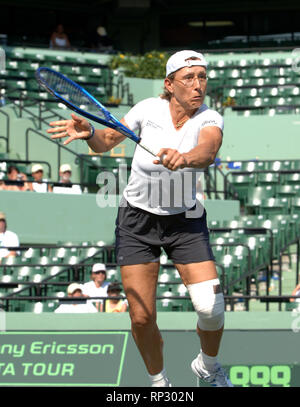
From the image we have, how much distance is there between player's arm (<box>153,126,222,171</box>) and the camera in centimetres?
489

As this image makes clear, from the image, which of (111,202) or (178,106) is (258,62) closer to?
(111,202)

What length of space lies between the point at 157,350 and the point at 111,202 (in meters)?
7.47

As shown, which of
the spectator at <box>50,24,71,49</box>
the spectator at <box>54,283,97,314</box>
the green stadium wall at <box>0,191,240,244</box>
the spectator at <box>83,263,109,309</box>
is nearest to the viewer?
the spectator at <box>54,283,97,314</box>

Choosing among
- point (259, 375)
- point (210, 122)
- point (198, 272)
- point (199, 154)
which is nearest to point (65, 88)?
point (210, 122)

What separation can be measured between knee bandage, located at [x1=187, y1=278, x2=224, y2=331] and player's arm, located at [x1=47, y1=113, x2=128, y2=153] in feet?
3.30

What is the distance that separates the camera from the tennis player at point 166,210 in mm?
5508

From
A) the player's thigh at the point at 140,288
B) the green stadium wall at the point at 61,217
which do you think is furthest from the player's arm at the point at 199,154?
the green stadium wall at the point at 61,217

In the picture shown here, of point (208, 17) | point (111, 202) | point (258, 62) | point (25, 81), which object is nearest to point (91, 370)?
point (111, 202)

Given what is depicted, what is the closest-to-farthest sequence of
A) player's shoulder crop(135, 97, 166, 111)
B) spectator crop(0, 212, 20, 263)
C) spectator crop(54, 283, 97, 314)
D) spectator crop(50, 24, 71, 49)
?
1. player's shoulder crop(135, 97, 166, 111)
2. spectator crop(54, 283, 97, 314)
3. spectator crop(0, 212, 20, 263)
4. spectator crop(50, 24, 71, 49)

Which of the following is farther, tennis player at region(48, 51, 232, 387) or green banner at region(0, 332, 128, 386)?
green banner at region(0, 332, 128, 386)

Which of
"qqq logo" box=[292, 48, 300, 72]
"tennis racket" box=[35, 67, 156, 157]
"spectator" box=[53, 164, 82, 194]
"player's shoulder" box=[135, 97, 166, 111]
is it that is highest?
"qqq logo" box=[292, 48, 300, 72]

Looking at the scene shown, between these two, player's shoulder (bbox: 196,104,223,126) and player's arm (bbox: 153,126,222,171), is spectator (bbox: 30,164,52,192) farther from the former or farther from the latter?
player's arm (bbox: 153,126,222,171)

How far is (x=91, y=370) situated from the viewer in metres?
7.18

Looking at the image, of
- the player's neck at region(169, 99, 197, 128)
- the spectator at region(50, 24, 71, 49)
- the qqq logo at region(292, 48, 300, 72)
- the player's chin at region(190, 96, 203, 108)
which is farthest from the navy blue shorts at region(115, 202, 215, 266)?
the spectator at region(50, 24, 71, 49)
